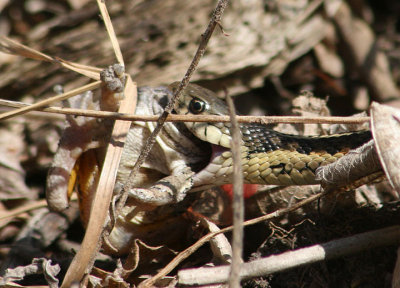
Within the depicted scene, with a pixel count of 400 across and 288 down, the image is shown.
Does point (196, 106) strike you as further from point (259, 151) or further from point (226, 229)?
point (226, 229)

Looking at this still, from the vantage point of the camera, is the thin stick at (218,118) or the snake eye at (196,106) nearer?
the thin stick at (218,118)

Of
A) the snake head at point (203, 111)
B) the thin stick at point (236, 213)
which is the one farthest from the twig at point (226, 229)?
the thin stick at point (236, 213)

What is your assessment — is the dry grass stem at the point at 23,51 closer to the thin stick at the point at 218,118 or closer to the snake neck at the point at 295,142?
the thin stick at the point at 218,118

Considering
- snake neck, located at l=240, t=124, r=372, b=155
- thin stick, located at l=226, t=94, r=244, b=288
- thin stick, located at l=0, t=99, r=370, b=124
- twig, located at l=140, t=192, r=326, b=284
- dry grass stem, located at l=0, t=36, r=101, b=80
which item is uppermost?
dry grass stem, located at l=0, t=36, r=101, b=80

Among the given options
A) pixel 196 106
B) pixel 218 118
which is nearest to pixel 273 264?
pixel 218 118

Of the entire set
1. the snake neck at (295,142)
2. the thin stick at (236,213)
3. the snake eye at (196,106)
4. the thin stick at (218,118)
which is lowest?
the thin stick at (236,213)

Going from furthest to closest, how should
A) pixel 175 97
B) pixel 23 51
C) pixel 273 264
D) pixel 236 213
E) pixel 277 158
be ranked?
pixel 277 158, pixel 23 51, pixel 175 97, pixel 273 264, pixel 236 213

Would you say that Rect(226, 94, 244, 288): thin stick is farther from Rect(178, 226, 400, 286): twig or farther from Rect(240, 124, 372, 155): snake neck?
Rect(240, 124, 372, 155): snake neck

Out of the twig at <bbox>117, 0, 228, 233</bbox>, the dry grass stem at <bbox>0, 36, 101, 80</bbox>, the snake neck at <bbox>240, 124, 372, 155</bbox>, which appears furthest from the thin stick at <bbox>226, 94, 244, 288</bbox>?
the dry grass stem at <bbox>0, 36, 101, 80</bbox>
